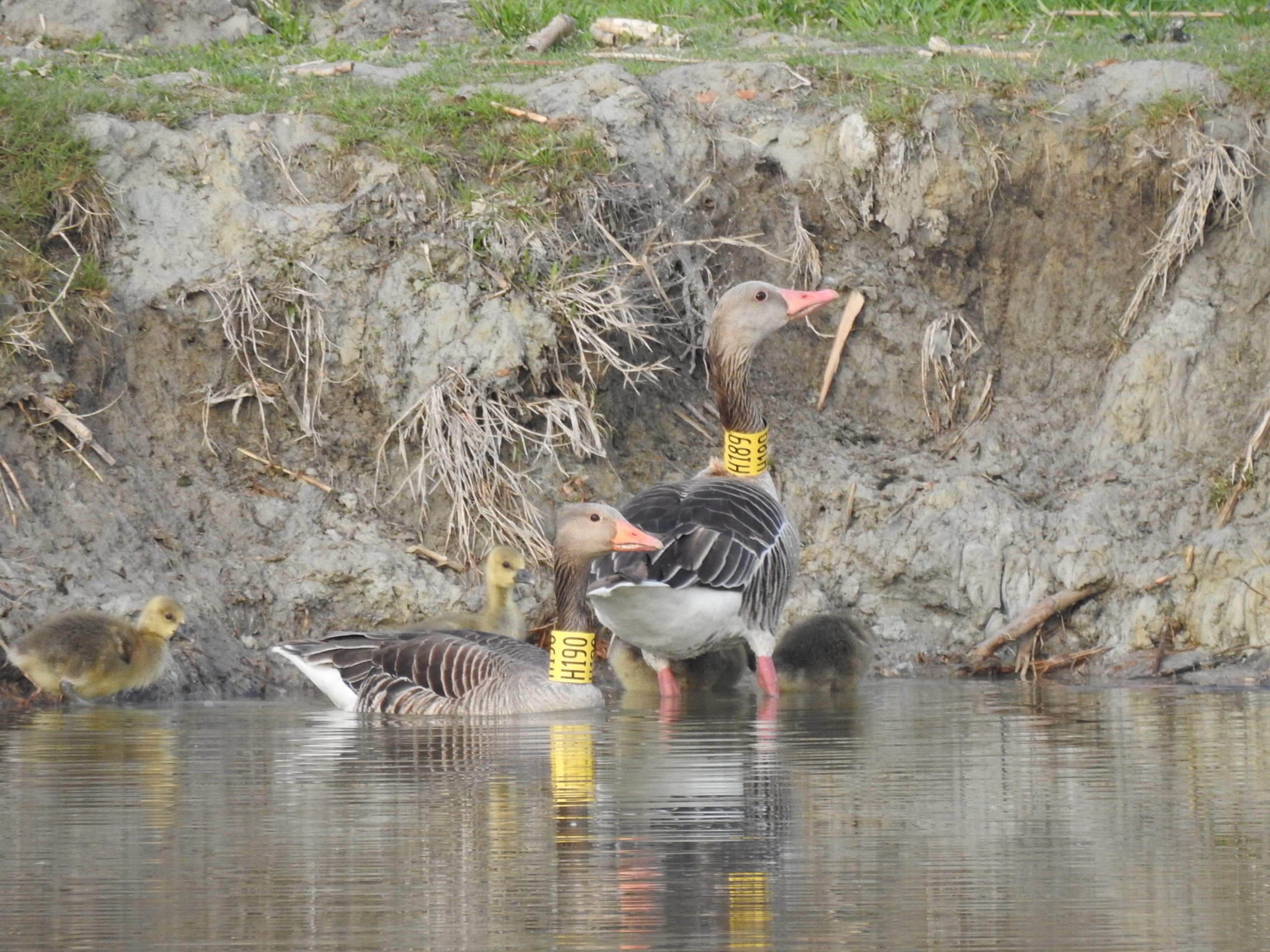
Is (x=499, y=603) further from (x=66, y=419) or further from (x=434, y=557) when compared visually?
(x=66, y=419)

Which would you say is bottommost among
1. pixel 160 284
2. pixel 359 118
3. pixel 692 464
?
pixel 692 464

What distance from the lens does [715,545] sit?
33.2ft

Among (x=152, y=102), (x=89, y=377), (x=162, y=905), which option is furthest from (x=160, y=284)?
(x=162, y=905)

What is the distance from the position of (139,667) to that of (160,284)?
290 cm

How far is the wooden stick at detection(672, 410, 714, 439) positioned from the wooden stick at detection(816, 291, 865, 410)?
0.85 metres

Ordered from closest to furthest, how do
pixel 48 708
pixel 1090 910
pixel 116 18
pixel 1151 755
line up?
pixel 1090 910 → pixel 1151 755 → pixel 48 708 → pixel 116 18

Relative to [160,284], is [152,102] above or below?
above

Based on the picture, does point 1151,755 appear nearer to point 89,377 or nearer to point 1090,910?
point 1090,910

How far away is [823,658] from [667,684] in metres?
0.90

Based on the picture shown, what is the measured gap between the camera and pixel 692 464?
12.9 m

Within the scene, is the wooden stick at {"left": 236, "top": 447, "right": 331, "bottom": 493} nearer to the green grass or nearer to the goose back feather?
the green grass

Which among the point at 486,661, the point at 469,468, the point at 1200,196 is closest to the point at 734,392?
the point at 469,468

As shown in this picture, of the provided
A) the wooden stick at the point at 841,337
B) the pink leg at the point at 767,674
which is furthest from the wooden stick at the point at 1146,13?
the pink leg at the point at 767,674

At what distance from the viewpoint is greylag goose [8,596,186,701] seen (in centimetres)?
986
